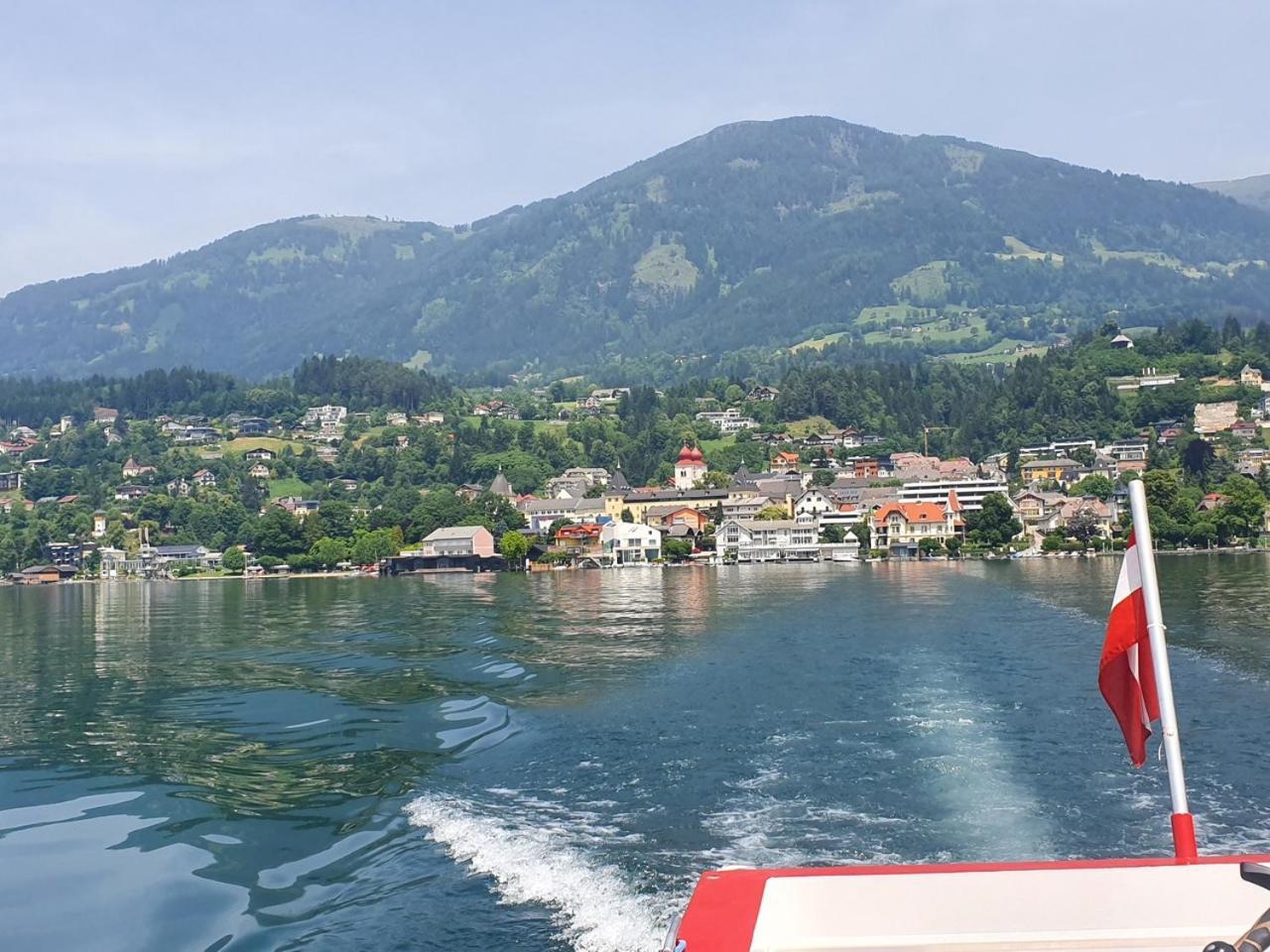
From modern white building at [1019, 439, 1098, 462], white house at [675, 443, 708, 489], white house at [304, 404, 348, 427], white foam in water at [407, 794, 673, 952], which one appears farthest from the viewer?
white house at [304, 404, 348, 427]

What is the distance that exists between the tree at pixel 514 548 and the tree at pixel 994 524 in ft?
123

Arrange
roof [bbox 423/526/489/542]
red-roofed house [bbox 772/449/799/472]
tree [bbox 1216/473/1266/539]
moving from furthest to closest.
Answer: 1. red-roofed house [bbox 772/449/799/472]
2. roof [bbox 423/526/489/542]
3. tree [bbox 1216/473/1266/539]

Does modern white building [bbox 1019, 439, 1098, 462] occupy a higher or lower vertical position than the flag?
higher

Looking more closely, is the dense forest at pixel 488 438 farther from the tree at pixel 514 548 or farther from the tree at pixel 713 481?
the tree at pixel 514 548

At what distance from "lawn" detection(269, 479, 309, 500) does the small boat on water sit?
453 feet

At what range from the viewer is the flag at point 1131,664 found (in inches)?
289

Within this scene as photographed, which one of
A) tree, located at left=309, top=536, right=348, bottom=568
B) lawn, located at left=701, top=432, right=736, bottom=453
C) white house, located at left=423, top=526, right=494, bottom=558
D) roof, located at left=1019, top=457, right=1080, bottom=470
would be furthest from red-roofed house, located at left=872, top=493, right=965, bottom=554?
tree, located at left=309, top=536, right=348, bottom=568

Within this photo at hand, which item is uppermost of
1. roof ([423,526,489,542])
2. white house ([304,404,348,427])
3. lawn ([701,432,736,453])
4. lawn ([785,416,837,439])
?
white house ([304,404,348,427])

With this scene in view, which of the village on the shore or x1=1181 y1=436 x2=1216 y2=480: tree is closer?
the village on the shore

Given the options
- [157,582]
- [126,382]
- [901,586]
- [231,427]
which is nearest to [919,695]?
[901,586]

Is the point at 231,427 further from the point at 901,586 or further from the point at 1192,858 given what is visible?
the point at 1192,858

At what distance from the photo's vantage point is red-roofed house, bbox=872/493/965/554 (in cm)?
10144

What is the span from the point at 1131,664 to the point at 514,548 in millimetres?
96290

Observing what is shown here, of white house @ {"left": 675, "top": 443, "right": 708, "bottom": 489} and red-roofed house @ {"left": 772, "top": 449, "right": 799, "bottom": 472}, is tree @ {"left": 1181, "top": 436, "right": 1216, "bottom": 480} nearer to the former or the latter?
red-roofed house @ {"left": 772, "top": 449, "right": 799, "bottom": 472}
